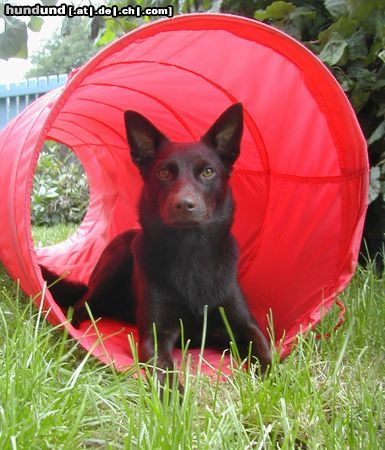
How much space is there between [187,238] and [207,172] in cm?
28

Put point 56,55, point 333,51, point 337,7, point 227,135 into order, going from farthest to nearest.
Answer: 1. point 56,55
2. point 333,51
3. point 337,7
4. point 227,135

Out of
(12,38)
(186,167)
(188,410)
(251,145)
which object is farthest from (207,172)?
(188,410)

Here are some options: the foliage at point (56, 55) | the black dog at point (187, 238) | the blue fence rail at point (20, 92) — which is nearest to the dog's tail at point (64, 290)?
the black dog at point (187, 238)

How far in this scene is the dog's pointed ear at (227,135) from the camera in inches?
95.3

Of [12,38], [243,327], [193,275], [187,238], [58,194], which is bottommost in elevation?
[58,194]

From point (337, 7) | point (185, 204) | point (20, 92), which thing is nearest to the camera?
point (185, 204)

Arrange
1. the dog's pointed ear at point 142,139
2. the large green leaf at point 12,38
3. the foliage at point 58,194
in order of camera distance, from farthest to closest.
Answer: the foliage at point 58,194 < the dog's pointed ear at point 142,139 < the large green leaf at point 12,38

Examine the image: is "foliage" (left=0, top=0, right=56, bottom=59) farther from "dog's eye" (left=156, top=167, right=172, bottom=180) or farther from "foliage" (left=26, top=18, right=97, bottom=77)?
"foliage" (left=26, top=18, right=97, bottom=77)

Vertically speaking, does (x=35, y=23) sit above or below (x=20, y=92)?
above

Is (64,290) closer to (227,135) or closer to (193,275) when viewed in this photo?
(193,275)

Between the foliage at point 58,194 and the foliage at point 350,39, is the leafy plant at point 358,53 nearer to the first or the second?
the foliage at point 350,39

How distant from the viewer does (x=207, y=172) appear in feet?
7.87

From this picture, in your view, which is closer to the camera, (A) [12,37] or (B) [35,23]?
(A) [12,37]

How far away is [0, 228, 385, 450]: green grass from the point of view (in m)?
1.29
